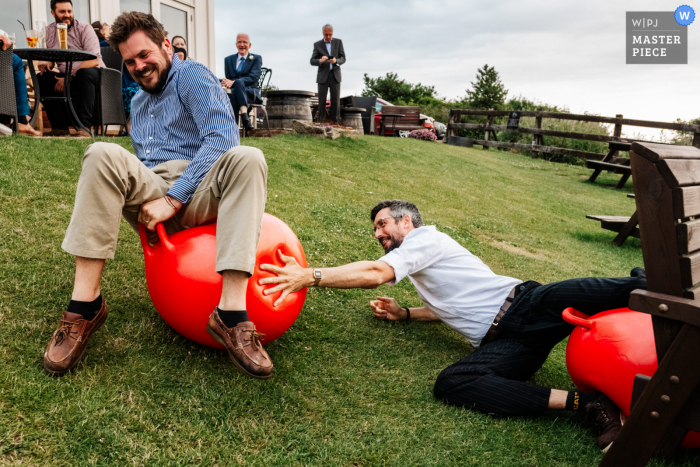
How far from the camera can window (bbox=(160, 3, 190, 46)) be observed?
11.4 m

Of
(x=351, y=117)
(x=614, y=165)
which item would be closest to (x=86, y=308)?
(x=351, y=117)

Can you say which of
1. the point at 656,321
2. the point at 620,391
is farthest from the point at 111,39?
the point at 620,391

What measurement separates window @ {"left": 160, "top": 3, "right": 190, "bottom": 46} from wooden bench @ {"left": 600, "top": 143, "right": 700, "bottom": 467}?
11.8 metres

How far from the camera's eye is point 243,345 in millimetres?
2266

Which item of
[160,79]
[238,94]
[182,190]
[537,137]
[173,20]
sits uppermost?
[173,20]

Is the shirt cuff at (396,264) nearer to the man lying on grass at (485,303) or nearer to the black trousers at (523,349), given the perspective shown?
the man lying on grass at (485,303)

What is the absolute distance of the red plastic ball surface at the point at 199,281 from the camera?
239 cm

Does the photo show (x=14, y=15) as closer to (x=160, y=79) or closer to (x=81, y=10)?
(x=81, y=10)

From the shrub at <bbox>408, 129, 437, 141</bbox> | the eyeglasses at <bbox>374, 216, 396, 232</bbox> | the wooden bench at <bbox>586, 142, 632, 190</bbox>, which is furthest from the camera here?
the shrub at <bbox>408, 129, 437, 141</bbox>

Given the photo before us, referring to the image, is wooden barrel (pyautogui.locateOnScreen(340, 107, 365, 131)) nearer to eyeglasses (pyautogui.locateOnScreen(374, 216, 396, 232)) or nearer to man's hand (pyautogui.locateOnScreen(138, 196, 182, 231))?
eyeglasses (pyautogui.locateOnScreen(374, 216, 396, 232))

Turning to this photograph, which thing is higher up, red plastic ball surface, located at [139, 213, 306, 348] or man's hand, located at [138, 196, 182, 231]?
man's hand, located at [138, 196, 182, 231]

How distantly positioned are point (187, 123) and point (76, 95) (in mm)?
4934

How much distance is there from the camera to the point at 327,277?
2.52m

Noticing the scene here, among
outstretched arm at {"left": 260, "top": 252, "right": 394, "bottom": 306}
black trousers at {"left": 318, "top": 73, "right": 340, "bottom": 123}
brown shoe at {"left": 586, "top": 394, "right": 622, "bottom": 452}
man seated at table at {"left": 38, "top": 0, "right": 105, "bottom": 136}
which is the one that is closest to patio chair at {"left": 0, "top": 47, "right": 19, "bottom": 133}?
man seated at table at {"left": 38, "top": 0, "right": 105, "bottom": 136}
